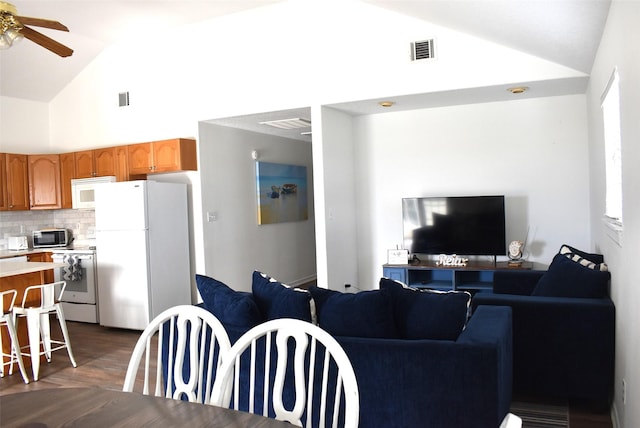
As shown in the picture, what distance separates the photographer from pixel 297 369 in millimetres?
1502

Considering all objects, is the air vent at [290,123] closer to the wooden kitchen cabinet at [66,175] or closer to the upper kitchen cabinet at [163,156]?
the upper kitchen cabinet at [163,156]

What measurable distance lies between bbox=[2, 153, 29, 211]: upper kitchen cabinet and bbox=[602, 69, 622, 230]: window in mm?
6680

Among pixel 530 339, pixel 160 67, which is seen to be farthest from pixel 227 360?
pixel 160 67

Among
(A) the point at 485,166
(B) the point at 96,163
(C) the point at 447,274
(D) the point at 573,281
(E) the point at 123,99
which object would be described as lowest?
(C) the point at 447,274

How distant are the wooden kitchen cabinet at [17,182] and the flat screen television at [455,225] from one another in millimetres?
4976

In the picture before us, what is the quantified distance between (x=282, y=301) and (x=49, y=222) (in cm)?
582

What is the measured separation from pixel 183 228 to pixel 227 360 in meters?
4.60

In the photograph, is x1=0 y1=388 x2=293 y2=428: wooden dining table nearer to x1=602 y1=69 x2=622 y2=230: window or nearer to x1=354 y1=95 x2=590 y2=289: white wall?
x1=602 y1=69 x2=622 y2=230: window

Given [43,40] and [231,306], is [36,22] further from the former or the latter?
[231,306]

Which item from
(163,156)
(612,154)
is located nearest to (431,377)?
(612,154)

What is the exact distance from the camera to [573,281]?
130 inches

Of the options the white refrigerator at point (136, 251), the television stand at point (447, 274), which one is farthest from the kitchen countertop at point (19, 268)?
the television stand at point (447, 274)

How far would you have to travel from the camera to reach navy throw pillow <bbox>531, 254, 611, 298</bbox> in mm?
3176

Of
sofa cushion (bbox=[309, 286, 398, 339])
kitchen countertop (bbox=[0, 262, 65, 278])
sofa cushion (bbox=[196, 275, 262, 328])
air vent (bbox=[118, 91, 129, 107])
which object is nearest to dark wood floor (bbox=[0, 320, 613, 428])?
kitchen countertop (bbox=[0, 262, 65, 278])
